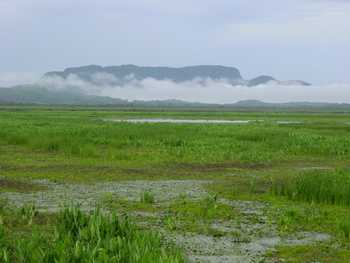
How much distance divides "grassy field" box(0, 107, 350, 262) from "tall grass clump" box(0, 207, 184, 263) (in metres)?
0.03

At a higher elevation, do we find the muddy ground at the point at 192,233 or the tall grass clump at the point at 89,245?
the tall grass clump at the point at 89,245

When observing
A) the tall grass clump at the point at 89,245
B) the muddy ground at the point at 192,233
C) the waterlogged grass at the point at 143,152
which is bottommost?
the muddy ground at the point at 192,233

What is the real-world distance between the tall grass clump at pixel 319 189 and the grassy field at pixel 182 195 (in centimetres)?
4

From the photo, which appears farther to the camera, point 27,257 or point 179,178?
point 179,178

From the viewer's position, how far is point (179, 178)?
28.0m

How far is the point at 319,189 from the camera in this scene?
21.8m

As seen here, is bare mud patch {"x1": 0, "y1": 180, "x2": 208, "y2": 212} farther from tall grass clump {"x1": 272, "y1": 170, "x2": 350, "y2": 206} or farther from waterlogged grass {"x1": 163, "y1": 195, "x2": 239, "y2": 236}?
tall grass clump {"x1": 272, "y1": 170, "x2": 350, "y2": 206}

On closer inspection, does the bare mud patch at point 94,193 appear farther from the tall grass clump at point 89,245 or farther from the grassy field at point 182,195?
the tall grass clump at point 89,245

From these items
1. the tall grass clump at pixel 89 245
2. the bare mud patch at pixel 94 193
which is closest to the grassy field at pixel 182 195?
the tall grass clump at pixel 89 245

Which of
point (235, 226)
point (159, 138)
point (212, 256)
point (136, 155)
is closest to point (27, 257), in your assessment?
point (212, 256)

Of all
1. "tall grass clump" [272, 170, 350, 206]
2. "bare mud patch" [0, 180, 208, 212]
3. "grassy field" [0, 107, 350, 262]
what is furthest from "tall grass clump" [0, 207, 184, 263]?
"tall grass clump" [272, 170, 350, 206]

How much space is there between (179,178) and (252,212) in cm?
844

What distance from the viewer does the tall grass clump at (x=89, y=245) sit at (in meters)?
12.0

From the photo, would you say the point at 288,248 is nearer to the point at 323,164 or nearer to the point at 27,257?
the point at 27,257
